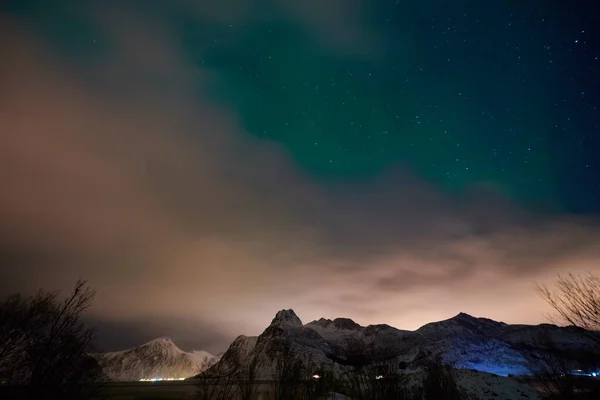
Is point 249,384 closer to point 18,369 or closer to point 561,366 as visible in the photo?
point 18,369

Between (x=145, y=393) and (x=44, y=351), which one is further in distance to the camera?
(x=145, y=393)

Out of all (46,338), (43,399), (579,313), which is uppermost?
(579,313)

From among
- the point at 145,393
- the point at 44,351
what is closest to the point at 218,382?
the point at 44,351

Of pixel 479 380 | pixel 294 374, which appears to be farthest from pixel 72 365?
pixel 479 380

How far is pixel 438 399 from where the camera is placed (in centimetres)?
2967

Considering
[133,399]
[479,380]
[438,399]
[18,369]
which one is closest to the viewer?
[18,369]

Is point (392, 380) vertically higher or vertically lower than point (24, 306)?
lower

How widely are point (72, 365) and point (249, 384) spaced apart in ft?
39.4

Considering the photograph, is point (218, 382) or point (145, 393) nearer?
point (218, 382)

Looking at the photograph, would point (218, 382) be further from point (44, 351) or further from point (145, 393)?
point (145, 393)

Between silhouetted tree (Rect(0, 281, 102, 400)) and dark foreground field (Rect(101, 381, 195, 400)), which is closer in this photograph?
silhouetted tree (Rect(0, 281, 102, 400))

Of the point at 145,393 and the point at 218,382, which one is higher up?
the point at 145,393

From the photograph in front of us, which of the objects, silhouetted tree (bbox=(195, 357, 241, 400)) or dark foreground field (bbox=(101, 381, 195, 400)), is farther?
dark foreground field (bbox=(101, 381, 195, 400))

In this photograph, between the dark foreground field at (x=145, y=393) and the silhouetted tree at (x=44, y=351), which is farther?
the dark foreground field at (x=145, y=393)
